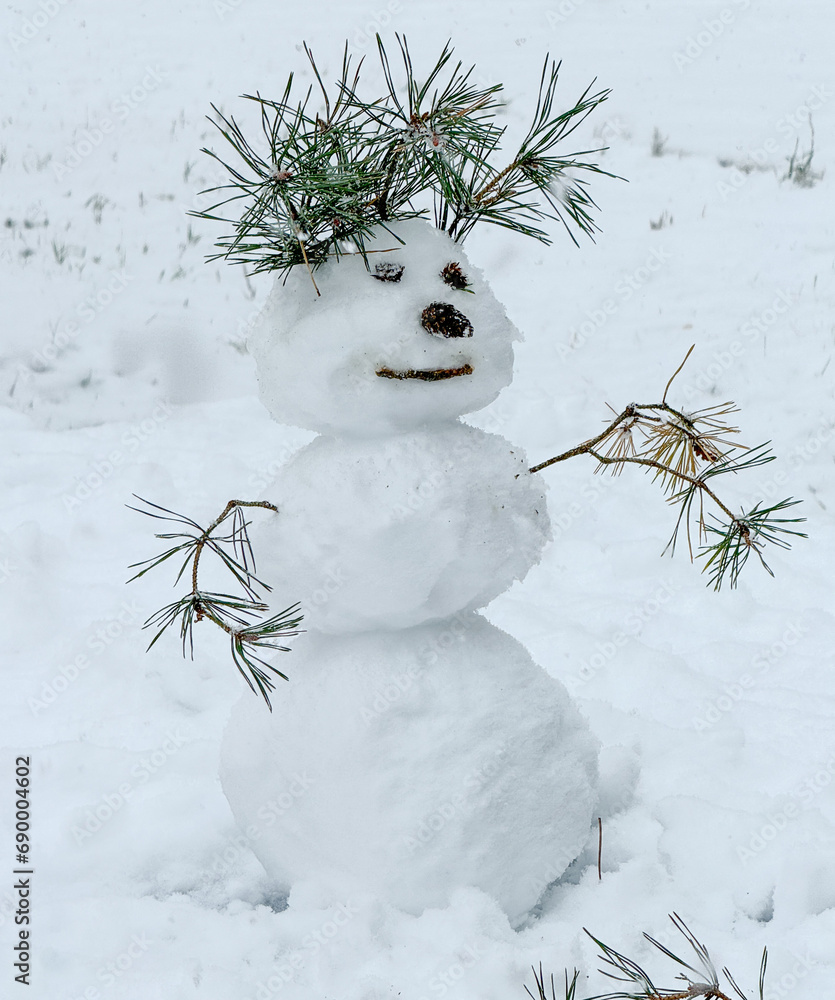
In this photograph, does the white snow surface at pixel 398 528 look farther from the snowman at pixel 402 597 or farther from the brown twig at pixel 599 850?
the brown twig at pixel 599 850

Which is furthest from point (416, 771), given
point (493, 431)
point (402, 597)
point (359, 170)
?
point (493, 431)

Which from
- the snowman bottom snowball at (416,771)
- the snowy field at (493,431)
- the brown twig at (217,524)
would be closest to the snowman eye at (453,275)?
the brown twig at (217,524)

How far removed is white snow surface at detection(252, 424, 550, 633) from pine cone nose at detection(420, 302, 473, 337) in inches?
4.9

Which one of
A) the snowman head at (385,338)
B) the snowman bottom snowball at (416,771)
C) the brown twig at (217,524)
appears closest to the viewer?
the brown twig at (217,524)

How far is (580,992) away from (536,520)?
0.93 meters

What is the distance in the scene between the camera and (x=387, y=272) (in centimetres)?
208

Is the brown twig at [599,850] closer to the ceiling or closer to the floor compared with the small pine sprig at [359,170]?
closer to the floor

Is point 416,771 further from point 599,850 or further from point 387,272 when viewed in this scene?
point 387,272

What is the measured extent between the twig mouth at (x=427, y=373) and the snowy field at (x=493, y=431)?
1.06 meters

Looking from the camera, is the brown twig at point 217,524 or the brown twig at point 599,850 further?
the brown twig at point 599,850

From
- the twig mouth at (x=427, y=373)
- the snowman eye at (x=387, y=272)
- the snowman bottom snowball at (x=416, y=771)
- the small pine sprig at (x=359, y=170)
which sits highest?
the small pine sprig at (x=359, y=170)

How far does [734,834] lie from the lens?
249 cm

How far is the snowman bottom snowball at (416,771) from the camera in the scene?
2.19m

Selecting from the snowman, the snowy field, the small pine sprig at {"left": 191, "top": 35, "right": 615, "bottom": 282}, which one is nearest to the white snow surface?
the snowman
